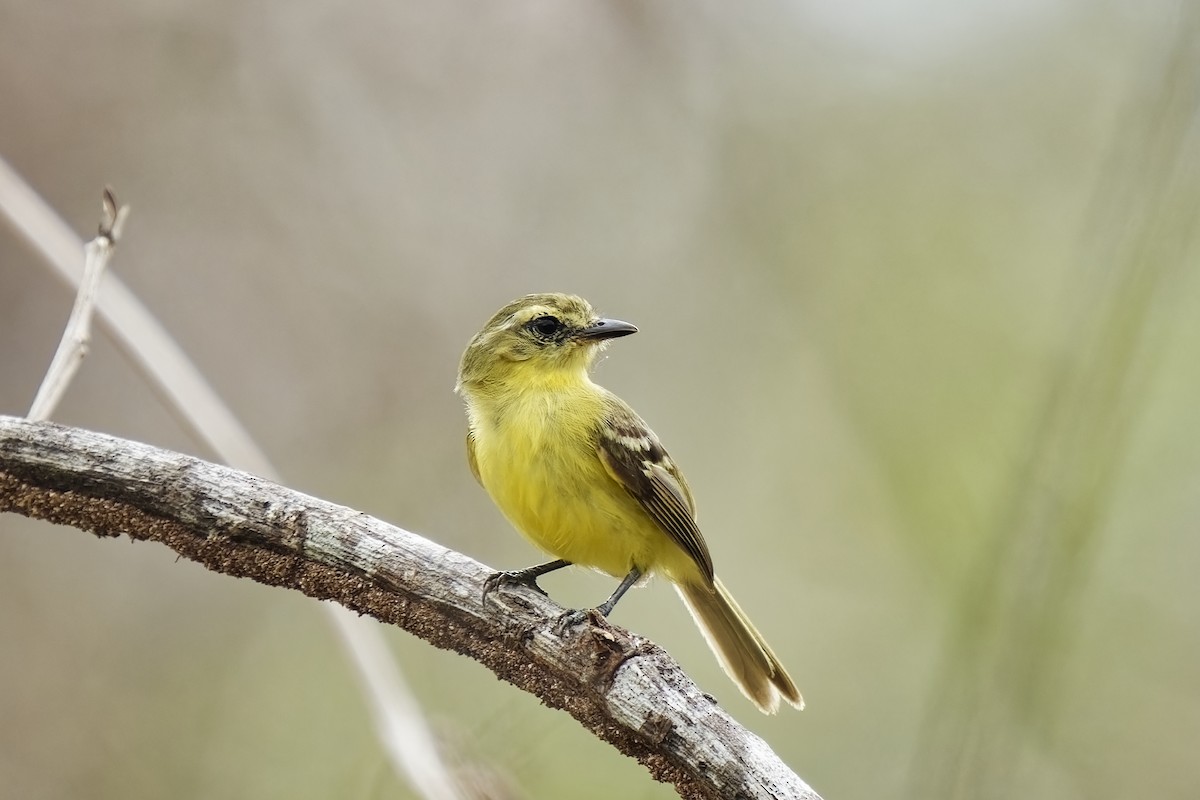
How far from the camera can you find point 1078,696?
5.66 metres

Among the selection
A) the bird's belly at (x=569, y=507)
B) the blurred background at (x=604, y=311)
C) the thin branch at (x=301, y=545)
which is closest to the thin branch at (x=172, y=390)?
the thin branch at (x=301, y=545)

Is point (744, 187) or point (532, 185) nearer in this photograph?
point (532, 185)

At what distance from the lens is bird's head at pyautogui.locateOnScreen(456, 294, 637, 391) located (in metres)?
3.94

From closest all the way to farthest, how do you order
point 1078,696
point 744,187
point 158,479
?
point 158,479, point 1078,696, point 744,187

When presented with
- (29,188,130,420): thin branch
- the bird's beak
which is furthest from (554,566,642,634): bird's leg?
(29,188,130,420): thin branch

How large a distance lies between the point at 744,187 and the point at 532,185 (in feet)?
4.61

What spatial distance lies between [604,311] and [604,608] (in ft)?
10.3

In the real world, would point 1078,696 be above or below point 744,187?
below

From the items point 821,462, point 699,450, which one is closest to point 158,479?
point 699,450

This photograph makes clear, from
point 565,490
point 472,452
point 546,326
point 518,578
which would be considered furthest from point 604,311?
point 518,578

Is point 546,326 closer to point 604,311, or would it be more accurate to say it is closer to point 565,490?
point 565,490

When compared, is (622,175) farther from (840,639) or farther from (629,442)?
(629,442)

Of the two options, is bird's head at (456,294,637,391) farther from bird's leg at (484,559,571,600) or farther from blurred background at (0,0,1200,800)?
blurred background at (0,0,1200,800)

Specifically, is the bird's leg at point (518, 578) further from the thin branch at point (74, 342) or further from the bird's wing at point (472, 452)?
the thin branch at point (74, 342)
